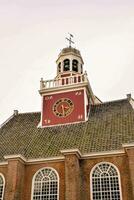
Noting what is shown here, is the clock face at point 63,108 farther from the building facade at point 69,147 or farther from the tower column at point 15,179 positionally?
the tower column at point 15,179

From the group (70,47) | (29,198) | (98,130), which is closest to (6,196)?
(29,198)

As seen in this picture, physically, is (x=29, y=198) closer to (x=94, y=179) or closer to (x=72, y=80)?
(x=94, y=179)

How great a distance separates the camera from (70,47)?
37344 mm

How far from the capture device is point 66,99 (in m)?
31.2

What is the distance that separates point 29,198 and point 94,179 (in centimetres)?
526

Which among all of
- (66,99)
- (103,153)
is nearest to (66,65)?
(66,99)

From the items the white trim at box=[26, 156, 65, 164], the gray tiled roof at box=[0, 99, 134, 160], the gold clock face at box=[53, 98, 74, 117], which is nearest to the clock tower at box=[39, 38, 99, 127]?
the gold clock face at box=[53, 98, 74, 117]

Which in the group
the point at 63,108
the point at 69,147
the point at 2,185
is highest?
the point at 63,108

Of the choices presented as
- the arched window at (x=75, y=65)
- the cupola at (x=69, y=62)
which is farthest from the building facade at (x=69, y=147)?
the arched window at (x=75, y=65)

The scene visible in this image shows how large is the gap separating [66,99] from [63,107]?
0.98 m

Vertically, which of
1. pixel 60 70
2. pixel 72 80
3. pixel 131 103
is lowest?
pixel 131 103

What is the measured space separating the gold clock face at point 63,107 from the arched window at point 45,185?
686cm

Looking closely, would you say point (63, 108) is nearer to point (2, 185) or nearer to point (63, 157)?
point (63, 157)

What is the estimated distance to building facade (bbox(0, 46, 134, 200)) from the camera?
23.1 meters
